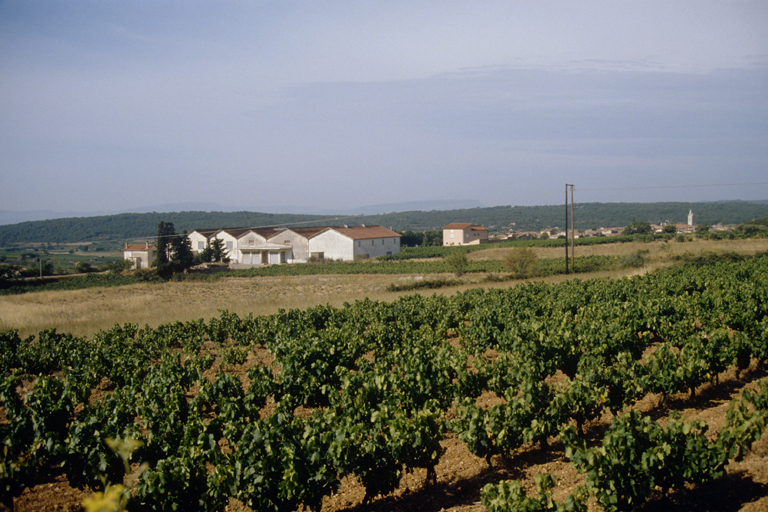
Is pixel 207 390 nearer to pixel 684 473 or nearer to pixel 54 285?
pixel 684 473

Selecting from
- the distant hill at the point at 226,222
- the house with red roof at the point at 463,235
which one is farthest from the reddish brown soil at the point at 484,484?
the house with red roof at the point at 463,235

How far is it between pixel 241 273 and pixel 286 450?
167 feet

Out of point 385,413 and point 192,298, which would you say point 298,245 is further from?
point 385,413

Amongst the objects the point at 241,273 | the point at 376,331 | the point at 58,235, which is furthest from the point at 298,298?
the point at 58,235

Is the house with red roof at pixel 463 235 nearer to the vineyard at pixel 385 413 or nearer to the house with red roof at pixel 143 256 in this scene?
the house with red roof at pixel 143 256

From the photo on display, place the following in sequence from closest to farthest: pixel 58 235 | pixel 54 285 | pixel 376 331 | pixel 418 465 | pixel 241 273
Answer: pixel 418 465 < pixel 376 331 < pixel 54 285 < pixel 241 273 < pixel 58 235

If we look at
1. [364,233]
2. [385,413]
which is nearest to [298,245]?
[364,233]

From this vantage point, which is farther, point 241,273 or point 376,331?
point 241,273

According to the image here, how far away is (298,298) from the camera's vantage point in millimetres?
34062

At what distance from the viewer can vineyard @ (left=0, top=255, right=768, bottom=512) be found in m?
6.08

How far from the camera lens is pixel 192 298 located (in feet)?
126

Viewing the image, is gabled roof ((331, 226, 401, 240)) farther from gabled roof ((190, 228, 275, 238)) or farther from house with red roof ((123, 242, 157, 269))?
house with red roof ((123, 242, 157, 269))

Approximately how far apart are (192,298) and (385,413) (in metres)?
33.8

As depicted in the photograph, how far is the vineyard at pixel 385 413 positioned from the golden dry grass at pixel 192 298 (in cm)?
951
